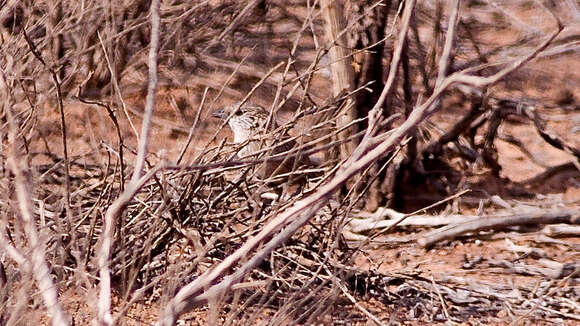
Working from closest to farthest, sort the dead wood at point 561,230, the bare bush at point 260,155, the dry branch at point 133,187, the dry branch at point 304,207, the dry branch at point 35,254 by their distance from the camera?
the dry branch at point 304,207, the dry branch at point 133,187, the dry branch at point 35,254, the bare bush at point 260,155, the dead wood at point 561,230

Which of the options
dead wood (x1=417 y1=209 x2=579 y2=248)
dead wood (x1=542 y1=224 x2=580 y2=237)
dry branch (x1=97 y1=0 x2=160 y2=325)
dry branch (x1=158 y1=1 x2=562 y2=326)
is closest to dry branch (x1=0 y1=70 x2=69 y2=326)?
dry branch (x1=97 y1=0 x2=160 y2=325)

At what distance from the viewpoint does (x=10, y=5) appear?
493cm

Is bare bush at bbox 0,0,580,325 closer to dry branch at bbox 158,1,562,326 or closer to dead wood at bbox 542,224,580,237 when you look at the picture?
dry branch at bbox 158,1,562,326

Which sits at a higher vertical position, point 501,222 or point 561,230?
point 501,222

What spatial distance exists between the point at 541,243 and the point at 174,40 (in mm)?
3034

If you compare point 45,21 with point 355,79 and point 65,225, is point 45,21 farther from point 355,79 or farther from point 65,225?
point 355,79

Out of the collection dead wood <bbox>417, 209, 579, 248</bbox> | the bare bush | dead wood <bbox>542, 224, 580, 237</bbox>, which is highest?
the bare bush

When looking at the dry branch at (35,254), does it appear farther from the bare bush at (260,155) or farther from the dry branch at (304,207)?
the dry branch at (304,207)

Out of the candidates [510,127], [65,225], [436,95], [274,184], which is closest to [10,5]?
[65,225]

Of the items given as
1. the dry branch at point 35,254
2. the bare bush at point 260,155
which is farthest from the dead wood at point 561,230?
the dry branch at point 35,254

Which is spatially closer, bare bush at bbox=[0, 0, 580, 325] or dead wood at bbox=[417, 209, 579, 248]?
bare bush at bbox=[0, 0, 580, 325]

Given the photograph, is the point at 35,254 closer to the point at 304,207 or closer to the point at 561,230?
the point at 304,207

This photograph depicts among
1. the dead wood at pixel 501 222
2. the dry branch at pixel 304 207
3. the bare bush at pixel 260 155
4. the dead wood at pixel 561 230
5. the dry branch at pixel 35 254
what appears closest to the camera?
the dry branch at pixel 304 207

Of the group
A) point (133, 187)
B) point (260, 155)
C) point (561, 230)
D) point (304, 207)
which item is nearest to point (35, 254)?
point (133, 187)
